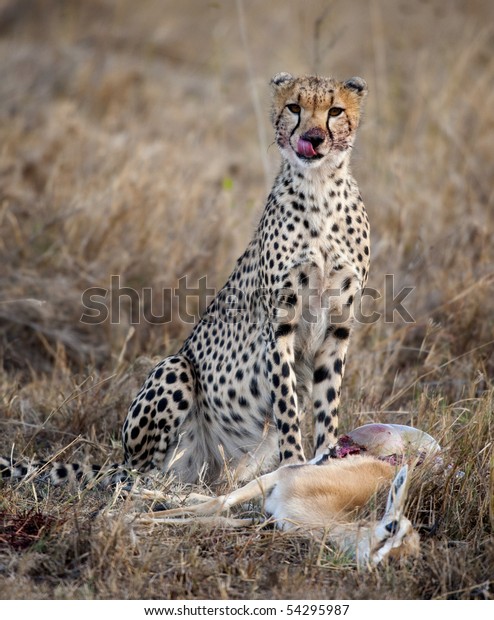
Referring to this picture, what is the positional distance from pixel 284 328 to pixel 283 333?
0.02 m

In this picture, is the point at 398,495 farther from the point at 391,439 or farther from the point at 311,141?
the point at 311,141

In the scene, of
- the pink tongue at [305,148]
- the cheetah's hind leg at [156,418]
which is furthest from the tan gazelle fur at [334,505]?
the pink tongue at [305,148]

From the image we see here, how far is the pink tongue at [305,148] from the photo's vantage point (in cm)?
356

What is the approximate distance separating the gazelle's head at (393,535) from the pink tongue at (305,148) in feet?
4.27

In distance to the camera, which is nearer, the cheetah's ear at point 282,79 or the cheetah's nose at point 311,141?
the cheetah's nose at point 311,141

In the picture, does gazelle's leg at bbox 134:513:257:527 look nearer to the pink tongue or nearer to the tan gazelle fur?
the tan gazelle fur

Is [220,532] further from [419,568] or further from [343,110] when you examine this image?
[343,110]

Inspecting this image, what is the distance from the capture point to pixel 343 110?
3658 mm

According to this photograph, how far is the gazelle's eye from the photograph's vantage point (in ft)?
Result: 11.9

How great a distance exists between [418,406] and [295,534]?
1.23 meters

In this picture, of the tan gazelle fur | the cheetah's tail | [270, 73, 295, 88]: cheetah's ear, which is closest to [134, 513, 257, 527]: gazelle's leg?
the tan gazelle fur

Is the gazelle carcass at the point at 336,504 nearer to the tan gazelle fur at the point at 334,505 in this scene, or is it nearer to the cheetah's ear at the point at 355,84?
the tan gazelle fur at the point at 334,505

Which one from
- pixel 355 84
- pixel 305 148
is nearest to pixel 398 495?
pixel 305 148

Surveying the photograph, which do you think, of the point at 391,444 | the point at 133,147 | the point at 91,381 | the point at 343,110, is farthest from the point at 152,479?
the point at 133,147
